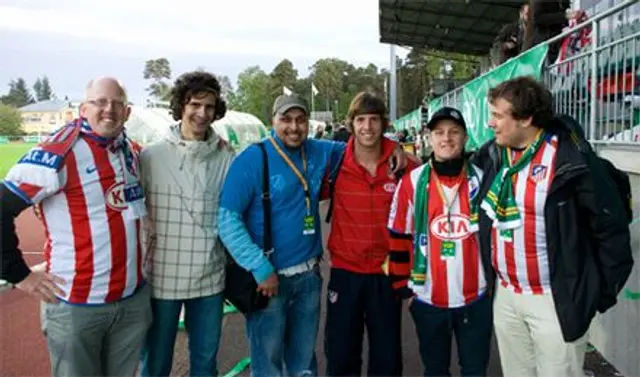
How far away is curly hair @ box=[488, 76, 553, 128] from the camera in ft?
8.02

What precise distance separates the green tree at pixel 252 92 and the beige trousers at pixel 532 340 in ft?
181

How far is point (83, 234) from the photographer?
8.23 feet

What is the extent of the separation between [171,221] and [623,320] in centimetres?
319

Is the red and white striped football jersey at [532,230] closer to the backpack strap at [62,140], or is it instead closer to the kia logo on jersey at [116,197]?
the kia logo on jersey at [116,197]

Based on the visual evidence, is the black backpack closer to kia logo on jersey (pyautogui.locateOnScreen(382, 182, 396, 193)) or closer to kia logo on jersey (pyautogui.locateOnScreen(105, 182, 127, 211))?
kia logo on jersey (pyautogui.locateOnScreen(382, 182, 396, 193))

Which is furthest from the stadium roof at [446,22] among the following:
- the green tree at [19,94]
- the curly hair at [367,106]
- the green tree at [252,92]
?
the green tree at [19,94]

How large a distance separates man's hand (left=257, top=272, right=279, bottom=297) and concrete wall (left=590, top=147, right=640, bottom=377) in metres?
2.44

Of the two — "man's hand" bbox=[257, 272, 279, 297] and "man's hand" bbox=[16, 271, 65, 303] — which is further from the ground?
"man's hand" bbox=[16, 271, 65, 303]

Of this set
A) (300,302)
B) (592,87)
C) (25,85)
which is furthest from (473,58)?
(25,85)

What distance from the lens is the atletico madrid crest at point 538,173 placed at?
2.41 m

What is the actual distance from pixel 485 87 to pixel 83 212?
570cm

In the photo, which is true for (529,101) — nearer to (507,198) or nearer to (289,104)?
(507,198)

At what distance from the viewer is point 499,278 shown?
104 inches

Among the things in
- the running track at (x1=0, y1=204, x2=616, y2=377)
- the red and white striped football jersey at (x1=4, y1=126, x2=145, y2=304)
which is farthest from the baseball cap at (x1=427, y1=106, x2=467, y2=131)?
the running track at (x1=0, y1=204, x2=616, y2=377)
